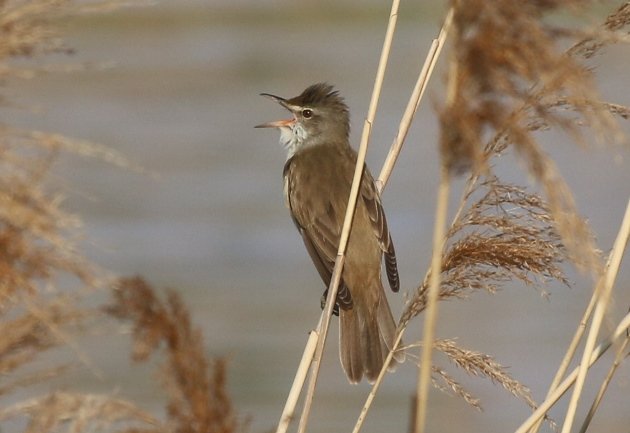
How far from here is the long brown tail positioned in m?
4.79

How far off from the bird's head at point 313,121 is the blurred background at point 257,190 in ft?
2.62

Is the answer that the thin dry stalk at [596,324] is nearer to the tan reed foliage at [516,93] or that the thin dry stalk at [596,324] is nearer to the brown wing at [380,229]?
the tan reed foliage at [516,93]

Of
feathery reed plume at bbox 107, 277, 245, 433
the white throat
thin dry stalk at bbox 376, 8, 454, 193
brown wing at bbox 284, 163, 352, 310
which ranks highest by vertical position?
the white throat

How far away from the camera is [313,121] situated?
5.65 meters

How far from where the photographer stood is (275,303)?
950 centimetres

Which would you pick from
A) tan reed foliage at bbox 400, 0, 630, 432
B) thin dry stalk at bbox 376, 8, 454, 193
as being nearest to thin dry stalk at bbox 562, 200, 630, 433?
tan reed foliage at bbox 400, 0, 630, 432

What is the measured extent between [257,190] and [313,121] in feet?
19.0

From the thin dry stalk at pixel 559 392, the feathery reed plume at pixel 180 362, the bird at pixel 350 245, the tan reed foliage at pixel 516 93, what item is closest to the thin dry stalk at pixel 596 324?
the thin dry stalk at pixel 559 392

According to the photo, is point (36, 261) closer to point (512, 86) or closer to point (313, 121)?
point (512, 86)

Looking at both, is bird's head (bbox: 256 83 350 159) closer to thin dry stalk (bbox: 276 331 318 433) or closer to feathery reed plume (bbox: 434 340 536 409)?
thin dry stalk (bbox: 276 331 318 433)

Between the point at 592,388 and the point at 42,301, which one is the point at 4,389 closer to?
the point at 42,301

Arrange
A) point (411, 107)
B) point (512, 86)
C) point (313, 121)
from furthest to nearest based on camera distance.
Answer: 1. point (313, 121)
2. point (411, 107)
3. point (512, 86)

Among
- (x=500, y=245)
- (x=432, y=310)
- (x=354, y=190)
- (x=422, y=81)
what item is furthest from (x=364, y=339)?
(x=432, y=310)

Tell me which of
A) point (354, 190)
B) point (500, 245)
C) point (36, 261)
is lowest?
point (36, 261)
